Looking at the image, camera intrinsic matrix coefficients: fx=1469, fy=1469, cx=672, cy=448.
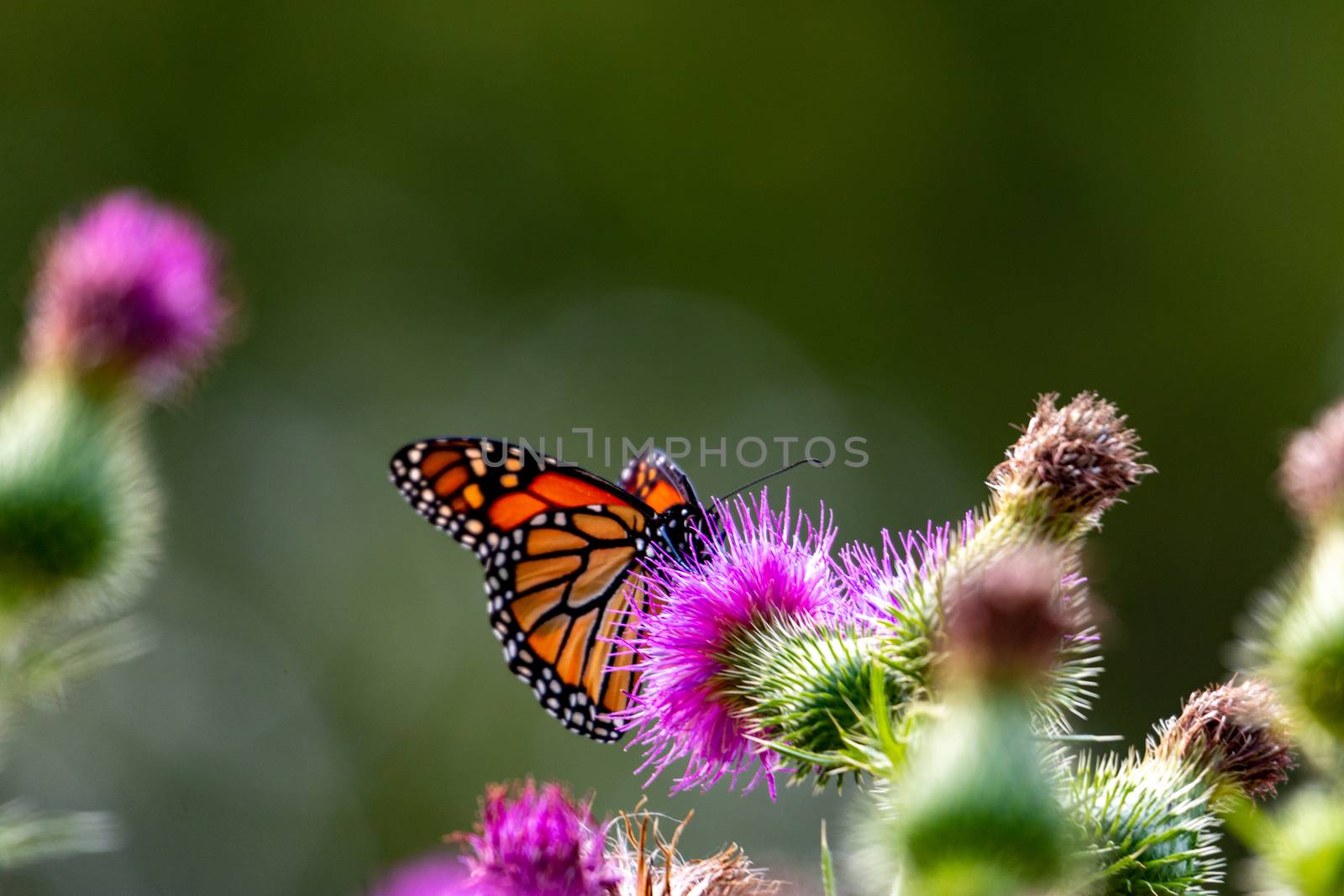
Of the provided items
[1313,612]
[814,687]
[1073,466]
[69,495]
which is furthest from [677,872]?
[69,495]

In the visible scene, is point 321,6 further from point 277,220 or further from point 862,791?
point 862,791

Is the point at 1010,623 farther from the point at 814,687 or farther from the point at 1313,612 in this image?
the point at 814,687

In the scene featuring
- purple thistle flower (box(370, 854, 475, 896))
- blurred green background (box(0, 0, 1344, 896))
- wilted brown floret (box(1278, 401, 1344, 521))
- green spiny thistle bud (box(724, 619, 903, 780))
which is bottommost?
purple thistle flower (box(370, 854, 475, 896))

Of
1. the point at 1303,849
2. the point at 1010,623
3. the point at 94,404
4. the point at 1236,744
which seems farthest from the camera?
the point at 94,404

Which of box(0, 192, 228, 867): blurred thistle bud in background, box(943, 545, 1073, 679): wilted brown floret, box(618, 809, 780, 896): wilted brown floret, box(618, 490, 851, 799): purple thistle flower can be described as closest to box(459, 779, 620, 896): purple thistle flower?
box(618, 809, 780, 896): wilted brown floret

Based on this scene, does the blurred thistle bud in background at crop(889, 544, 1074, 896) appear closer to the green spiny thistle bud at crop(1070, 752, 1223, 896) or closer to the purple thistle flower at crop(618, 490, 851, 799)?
the green spiny thistle bud at crop(1070, 752, 1223, 896)

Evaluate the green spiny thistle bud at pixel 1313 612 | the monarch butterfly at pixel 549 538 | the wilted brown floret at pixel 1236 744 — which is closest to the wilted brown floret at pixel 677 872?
the wilted brown floret at pixel 1236 744
